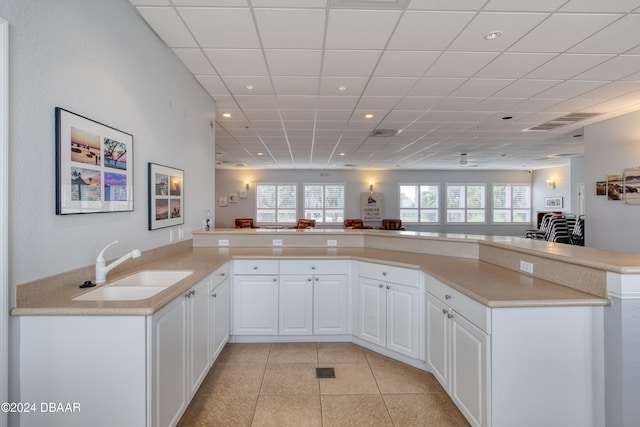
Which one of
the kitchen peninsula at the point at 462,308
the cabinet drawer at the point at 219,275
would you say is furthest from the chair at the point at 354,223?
the cabinet drawer at the point at 219,275

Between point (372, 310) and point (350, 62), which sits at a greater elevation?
point (350, 62)

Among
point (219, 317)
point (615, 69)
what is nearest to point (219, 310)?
point (219, 317)

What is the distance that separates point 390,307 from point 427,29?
94.2 inches

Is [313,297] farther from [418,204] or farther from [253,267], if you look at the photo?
[418,204]

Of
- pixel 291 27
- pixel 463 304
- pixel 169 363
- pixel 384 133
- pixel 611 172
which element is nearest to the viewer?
pixel 169 363

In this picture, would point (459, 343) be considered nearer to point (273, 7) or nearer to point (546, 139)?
point (273, 7)

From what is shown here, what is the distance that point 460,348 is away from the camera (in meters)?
1.95

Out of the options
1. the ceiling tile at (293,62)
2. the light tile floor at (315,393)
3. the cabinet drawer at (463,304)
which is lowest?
the light tile floor at (315,393)

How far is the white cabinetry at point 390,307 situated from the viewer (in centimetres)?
263

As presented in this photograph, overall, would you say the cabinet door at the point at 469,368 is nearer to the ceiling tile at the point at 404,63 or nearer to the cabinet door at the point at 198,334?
the cabinet door at the point at 198,334

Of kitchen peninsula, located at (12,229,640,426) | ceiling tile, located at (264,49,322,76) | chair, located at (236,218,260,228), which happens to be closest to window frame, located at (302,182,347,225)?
chair, located at (236,218,260,228)

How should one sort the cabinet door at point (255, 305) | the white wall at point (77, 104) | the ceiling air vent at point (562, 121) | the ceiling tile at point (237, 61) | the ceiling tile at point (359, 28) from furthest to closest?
the ceiling air vent at point (562, 121) → the cabinet door at point (255, 305) → the ceiling tile at point (237, 61) → the ceiling tile at point (359, 28) → the white wall at point (77, 104)

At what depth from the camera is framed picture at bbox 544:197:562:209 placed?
1012cm

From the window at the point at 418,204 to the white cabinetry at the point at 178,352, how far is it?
987cm
